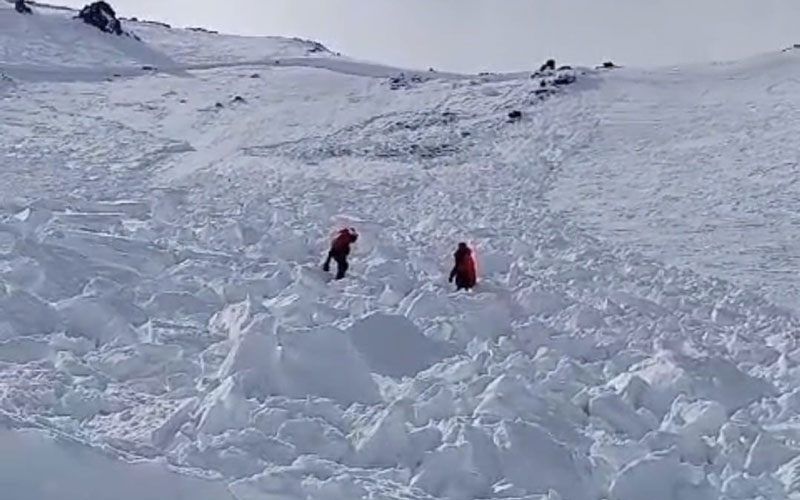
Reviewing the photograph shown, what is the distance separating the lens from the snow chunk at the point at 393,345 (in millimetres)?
13742

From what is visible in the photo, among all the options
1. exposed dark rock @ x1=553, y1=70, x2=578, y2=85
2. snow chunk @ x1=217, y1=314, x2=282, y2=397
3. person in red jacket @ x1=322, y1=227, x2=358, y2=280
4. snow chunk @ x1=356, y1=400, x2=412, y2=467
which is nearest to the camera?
snow chunk @ x1=356, y1=400, x2=412, y2=467

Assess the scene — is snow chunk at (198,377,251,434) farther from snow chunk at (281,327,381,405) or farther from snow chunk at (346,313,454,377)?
snow chunk at (346,313,454,377)

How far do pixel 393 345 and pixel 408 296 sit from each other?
2.51 meters

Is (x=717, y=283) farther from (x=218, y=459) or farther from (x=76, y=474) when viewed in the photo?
(x=76, y=474)

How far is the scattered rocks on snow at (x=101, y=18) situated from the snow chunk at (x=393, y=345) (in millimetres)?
38060

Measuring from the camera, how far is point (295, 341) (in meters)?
12.9

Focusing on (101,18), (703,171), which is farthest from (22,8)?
(703,171)

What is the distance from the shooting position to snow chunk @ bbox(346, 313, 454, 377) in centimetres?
1374

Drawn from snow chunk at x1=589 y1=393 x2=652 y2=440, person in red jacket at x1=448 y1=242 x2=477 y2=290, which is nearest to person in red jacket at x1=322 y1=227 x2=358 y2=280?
person in red jacket at x1=448 y1=242 x2=477 y2=290

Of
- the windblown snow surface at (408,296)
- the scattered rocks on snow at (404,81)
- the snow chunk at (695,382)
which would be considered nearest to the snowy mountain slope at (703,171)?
the windblown snow surface at (408,296)

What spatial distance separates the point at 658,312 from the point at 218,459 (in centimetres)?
833

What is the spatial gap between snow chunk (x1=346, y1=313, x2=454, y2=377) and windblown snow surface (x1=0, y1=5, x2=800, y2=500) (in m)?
0.04

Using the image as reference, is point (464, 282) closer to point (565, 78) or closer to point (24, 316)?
point (24, 316)

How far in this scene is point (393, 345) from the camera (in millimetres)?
14141
